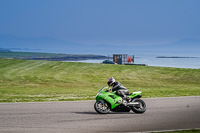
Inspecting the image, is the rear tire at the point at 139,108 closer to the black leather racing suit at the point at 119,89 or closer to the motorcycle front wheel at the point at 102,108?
the black leather racing suit at the point at 119,89

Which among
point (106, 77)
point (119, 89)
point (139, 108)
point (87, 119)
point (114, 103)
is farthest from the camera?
point (106, 77)

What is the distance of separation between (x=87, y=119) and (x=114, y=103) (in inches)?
57.8

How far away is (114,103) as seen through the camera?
43.4ft

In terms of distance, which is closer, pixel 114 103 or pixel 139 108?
pixel 114 103

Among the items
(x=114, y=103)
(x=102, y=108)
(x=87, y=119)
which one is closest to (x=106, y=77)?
(x=102, y=108)

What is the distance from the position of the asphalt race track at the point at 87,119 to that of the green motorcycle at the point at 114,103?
26cm

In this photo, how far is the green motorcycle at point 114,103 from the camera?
520 inches

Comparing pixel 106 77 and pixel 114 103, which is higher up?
pixel 114 103

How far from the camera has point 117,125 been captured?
11.3 metres

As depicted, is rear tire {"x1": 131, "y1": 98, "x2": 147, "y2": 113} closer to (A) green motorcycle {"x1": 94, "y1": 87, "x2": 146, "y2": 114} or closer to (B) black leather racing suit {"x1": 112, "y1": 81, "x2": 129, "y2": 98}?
(A) green motorcycle {"x1": 94, "y1": 87, "x2": 146, "y2": 114}

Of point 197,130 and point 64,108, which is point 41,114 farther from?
point 197,130

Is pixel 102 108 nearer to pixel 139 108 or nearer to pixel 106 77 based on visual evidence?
pixel 139 108

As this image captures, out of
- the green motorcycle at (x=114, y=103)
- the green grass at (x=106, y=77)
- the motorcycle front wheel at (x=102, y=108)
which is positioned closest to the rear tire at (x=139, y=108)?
the green motorcycle at (x=114, y=103)

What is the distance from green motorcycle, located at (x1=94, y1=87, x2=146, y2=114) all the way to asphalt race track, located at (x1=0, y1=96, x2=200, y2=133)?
0.26 m
